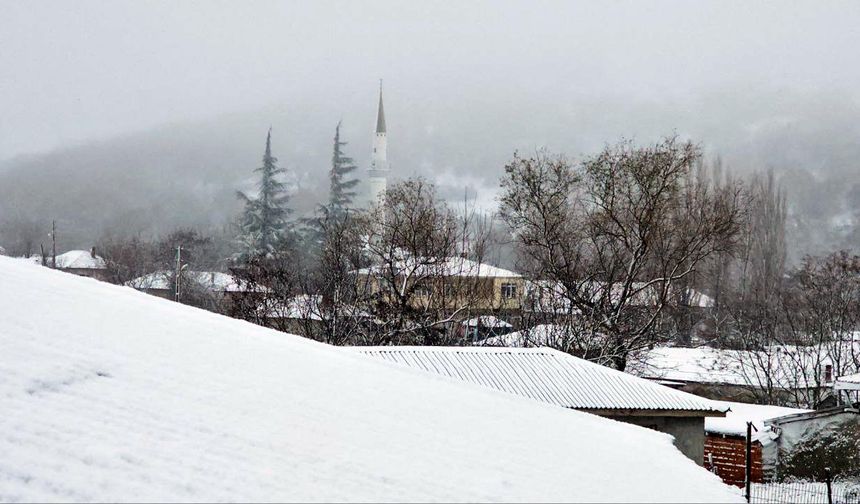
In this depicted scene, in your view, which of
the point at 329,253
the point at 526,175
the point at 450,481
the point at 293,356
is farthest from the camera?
the point at 329,253

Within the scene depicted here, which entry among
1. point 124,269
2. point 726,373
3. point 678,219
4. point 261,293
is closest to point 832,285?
point 726,373

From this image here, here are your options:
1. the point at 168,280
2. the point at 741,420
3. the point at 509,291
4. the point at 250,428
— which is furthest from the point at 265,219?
the point at 250,428

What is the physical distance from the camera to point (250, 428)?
3.47 meters

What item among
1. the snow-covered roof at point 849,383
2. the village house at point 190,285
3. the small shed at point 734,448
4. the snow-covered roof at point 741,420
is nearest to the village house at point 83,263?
the village house at point 190,285

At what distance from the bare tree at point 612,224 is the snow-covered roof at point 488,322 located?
245 cm

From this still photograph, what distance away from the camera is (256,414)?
3650 mm

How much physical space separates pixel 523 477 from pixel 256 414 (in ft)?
3.69

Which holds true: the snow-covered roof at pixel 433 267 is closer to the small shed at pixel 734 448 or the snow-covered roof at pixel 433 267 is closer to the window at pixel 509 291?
the window at pixel 509 291

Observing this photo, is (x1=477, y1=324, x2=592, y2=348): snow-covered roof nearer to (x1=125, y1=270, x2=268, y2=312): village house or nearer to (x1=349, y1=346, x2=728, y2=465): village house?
(x1=349, y1=346, x2=728, y2=465): village house

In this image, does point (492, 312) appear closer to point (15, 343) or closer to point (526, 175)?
point (526, 175)

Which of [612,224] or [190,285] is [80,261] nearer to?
[190,285]

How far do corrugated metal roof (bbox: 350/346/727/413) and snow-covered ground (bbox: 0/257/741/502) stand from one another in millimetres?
8827

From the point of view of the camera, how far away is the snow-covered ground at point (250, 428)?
2.90 meters

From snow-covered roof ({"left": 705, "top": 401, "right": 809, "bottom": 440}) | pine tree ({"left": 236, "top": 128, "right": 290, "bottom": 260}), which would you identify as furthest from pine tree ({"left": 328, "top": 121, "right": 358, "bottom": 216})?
snow-covered roof ({"left": 705, "top": 401, "right": 809, "bottom": 440})
